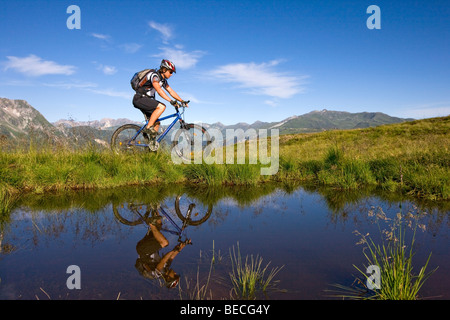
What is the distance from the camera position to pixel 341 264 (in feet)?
10.7

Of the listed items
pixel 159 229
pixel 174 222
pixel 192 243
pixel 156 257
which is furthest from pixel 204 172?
pixel 156 257

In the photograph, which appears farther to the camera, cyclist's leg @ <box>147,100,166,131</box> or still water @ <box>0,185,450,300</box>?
cyclist's leg @ <box>147,100,166,131</box>

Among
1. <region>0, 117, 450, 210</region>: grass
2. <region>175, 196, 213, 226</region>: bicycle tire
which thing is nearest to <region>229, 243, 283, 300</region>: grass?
<region>175, 196, 213, 226</region>: bicycle tire

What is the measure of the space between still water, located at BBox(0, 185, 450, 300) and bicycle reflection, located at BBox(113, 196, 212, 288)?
0.7 inches

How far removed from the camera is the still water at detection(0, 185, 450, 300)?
110 inches

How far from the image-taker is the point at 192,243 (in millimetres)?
3963

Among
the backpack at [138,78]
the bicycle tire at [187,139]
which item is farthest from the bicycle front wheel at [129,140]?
the backpack at [138,78]

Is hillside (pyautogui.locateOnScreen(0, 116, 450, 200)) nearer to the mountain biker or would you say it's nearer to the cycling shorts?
the mountain biker

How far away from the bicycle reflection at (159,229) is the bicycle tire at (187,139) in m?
3.43

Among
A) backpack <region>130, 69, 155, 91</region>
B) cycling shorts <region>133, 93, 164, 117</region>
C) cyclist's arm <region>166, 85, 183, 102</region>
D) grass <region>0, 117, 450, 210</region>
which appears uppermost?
backpack <region>130, 69, 155, 91</region>

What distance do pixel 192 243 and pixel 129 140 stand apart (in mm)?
7306

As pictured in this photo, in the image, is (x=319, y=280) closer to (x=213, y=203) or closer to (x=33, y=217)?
(x=213, y=203)

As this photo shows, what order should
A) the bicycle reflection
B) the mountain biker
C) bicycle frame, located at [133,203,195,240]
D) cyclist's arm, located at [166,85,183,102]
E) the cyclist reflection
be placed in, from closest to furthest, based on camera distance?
the cyclist reflection, the bicycle reflection, bicycle frame, located at [133,203,195,240], the mountain biker, cyclist's arm, located at [166,85,183,102]
